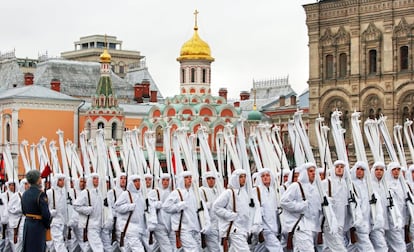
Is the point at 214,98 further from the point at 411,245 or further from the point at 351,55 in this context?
the point at 411,245

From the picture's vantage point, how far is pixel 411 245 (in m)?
16.2

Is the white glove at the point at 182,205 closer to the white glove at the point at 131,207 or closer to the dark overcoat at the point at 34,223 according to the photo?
the white glove at the point at 131,207

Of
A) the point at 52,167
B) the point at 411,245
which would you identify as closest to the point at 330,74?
the point at 52,167

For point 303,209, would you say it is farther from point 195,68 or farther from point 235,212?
point 195,68

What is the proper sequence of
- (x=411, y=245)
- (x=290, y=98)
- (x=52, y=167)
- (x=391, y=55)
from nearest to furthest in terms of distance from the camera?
(x=411, y=245), (x=52, y=167), (x=391, y=55), (x=290, y=98)

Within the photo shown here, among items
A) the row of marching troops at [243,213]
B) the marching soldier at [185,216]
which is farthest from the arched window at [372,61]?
the marching soldier at [185,216]

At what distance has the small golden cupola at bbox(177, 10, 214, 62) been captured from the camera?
57812 mm

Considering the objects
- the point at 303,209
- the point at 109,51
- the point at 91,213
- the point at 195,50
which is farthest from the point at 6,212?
the point at 109,51

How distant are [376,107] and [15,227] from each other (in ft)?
103

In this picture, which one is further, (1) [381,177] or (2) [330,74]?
(2) [330,74]

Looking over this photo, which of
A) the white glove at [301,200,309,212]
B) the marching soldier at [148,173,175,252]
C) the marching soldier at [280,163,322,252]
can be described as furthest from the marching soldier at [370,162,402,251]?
the marching soldier at [148,173,175,252]

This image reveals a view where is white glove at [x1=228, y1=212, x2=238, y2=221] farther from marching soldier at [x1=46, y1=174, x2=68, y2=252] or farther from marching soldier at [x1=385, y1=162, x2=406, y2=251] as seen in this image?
marching soldier at [x1=46, y1=174, x2=68, y2=252]

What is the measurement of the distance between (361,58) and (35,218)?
36599 millimetres

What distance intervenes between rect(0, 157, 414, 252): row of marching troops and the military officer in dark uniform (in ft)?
10.6
